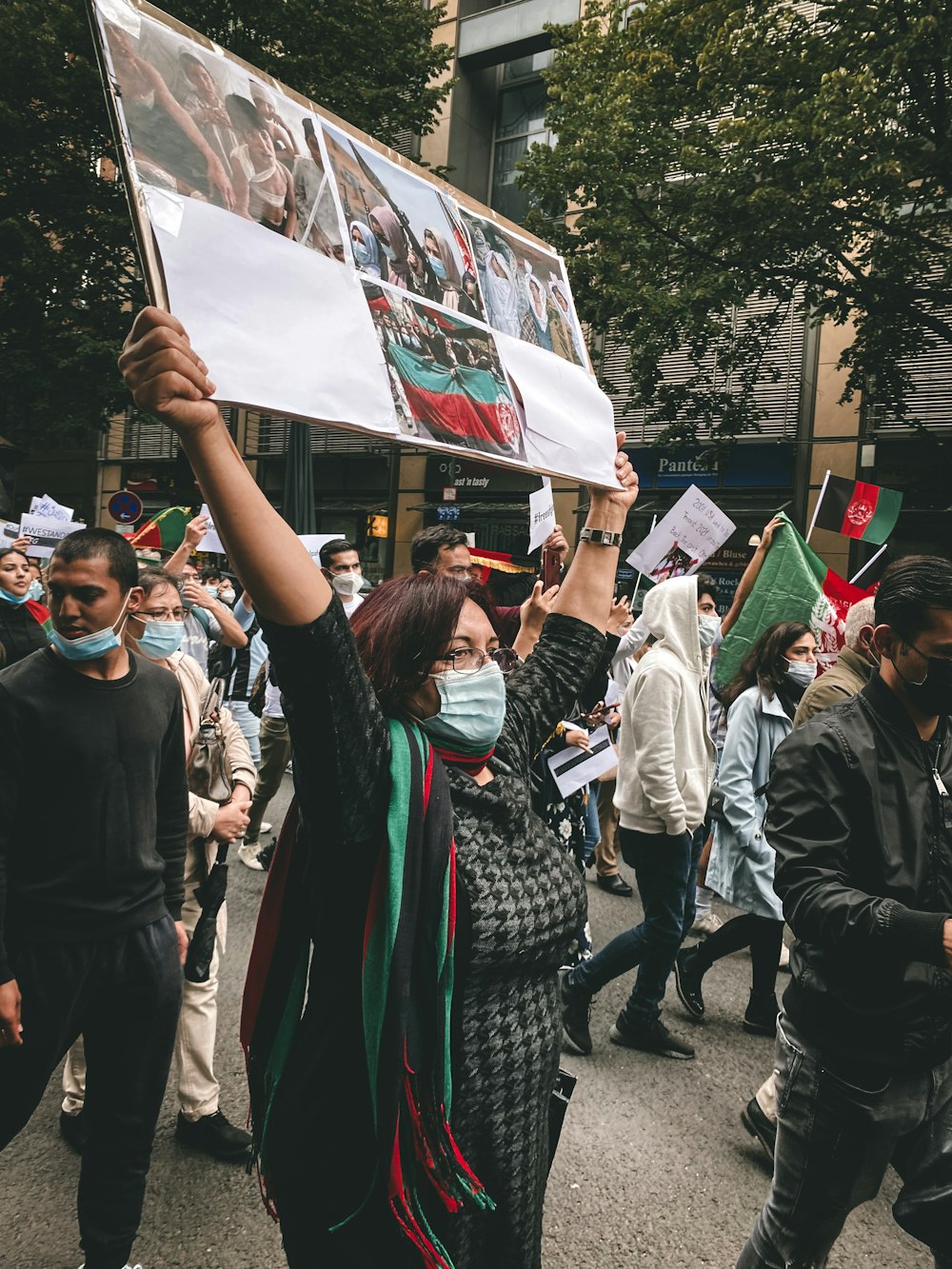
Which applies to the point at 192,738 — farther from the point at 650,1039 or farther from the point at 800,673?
the point at 800,673

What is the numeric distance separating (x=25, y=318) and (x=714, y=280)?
10.6m

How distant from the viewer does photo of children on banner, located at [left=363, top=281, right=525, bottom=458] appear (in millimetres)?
1620

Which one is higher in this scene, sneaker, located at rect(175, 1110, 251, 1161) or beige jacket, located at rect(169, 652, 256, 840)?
beige jacket, located at rect(169, 652, 256, 840)

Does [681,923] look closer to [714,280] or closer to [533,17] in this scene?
[714,280]

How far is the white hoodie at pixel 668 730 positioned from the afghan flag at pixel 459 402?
250cm

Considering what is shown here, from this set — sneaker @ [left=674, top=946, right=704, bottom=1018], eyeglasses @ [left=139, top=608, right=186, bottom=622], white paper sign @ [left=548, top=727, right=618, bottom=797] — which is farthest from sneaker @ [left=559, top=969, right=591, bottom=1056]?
eyeglasses @ [left=139, top=608, right=186, bottom=622]

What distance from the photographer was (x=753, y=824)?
4312mm

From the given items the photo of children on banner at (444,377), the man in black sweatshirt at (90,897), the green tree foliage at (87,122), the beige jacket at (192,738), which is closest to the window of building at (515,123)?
the green tree foliage at (87,122)

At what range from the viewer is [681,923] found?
3994 millimetres

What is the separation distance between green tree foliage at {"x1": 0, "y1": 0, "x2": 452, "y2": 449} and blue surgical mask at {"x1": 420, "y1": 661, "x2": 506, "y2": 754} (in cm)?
1326

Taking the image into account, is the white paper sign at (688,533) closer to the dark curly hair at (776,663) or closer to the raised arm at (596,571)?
the dark curly hair at (776,663)

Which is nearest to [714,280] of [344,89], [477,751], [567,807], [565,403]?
[344,89]

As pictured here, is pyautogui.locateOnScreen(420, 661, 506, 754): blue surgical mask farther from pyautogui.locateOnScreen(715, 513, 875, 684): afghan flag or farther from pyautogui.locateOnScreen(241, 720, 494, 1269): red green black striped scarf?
pyautogui.locateOnScreen(715, 513, 875, 684): afghan flag

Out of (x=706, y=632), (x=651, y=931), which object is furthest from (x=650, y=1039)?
(x=706, y=632)
